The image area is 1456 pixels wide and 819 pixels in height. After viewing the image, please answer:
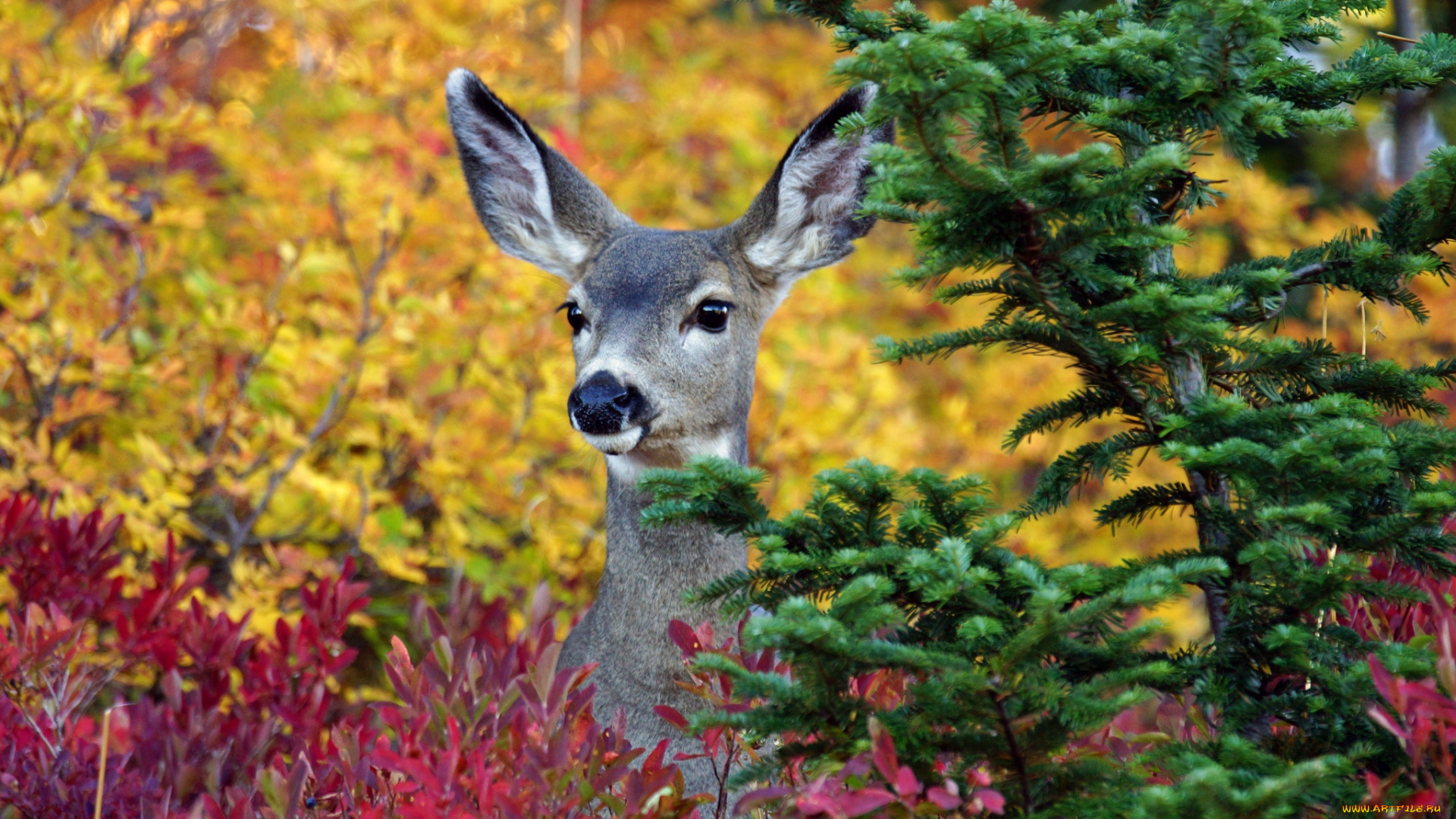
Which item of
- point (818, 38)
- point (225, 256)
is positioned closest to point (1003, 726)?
point (225, 256)

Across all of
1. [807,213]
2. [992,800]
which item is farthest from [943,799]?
[807,213]

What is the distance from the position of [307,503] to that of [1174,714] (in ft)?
11.5

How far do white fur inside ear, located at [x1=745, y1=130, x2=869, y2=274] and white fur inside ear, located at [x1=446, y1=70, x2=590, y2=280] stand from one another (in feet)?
2.45

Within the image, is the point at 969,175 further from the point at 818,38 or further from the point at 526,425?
the point at 818,38

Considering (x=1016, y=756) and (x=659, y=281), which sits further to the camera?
(x=659, y=281)

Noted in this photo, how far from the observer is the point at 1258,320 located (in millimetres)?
2461

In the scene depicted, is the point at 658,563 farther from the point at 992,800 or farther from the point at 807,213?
the point at 992,800

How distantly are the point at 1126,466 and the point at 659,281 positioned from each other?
5.95ft

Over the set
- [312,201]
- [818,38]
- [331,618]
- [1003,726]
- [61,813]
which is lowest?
[61,813]

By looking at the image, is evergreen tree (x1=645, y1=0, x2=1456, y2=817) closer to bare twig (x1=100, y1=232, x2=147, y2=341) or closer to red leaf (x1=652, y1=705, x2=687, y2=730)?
red leaf (x1=652, y1=705, x2=687, y2=730)

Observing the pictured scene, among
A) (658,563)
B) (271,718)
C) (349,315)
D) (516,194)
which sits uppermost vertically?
(516,194)

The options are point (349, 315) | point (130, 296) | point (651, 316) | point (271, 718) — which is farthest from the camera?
point (349, 315)

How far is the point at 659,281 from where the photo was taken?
3.77 m

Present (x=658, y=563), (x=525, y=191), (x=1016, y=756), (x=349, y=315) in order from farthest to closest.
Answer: (x=349, y=315) < (x=525, y=191) < (x=658, y=563) < (x=1016, y=756)
